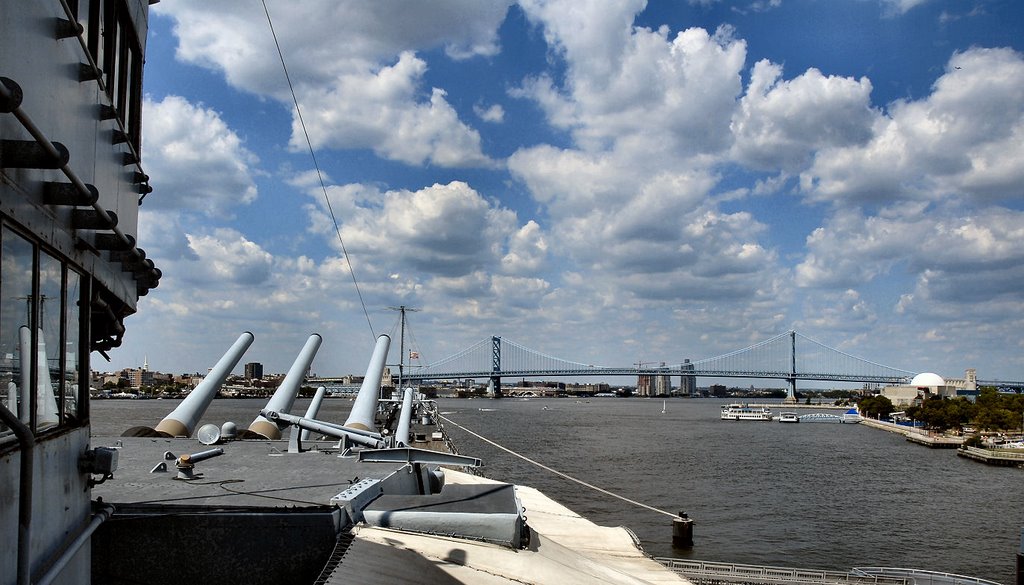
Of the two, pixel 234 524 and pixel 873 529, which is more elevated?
pixel 234 524

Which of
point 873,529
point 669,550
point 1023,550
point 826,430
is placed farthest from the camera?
point 826,430

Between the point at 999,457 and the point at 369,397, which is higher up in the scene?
the point at 369,397

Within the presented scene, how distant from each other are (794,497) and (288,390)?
2393 centimetres

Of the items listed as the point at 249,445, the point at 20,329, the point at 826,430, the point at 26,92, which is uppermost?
the point at 26,92

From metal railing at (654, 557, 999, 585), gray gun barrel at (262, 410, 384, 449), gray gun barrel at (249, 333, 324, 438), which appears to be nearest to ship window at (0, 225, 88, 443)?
gray gun barrel at (262, 410, 384, 449)

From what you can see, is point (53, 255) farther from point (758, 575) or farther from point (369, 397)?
point (758, 575)

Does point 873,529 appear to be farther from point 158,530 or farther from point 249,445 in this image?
point 158,530

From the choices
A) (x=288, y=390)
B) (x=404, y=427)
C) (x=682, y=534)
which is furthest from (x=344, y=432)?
(x=682, y=534)

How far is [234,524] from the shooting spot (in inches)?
239

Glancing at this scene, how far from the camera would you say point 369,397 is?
2152 cm

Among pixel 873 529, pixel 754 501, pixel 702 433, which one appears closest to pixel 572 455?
pixel 754 501

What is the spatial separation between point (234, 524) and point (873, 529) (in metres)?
27.9

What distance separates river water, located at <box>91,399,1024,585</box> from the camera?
25109mm

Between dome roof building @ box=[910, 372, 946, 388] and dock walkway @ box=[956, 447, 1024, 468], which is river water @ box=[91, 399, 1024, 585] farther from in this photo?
dome roof building @ box=[910, 372, 946, 388]
